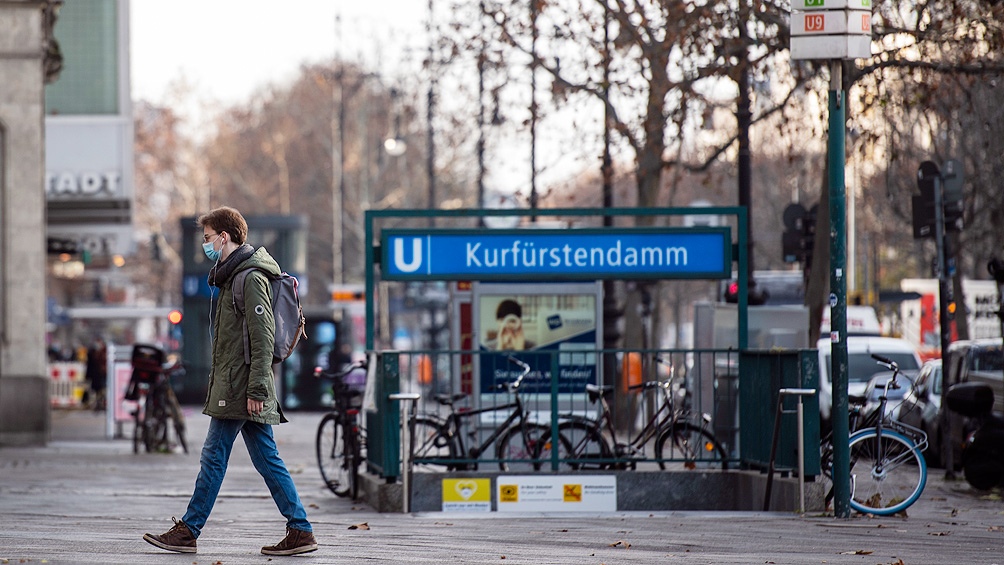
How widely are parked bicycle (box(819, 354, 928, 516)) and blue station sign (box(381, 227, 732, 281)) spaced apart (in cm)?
162

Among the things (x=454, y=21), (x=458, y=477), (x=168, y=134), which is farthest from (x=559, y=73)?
(x=168, y=134)

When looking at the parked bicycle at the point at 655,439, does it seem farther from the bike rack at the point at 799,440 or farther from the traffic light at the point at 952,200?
the traffic light at the point at 952,200

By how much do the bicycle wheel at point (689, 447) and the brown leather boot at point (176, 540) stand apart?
473 cm

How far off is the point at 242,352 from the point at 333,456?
18.5 feet

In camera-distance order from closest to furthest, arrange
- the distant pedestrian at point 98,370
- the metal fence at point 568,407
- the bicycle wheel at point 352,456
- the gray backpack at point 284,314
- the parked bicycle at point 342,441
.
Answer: the gray backpack at point 284,314 < the metal fence at point 568,407 < the bicycle wheel at point 352,456 < the parked bicycle at point 342,441 < the distant pedestrian at point 98,370

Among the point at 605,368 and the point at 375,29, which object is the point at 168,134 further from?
the point at 605,368

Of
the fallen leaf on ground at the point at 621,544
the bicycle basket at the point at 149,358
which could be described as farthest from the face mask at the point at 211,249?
the bicycle basket at the point at 149,358

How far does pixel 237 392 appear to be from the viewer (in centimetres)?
820

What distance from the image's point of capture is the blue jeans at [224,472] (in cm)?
834

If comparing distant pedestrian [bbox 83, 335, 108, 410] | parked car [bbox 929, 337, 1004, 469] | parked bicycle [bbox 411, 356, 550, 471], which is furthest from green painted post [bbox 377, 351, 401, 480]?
distant pedestrian [bbox 83, 335, 108, 410]

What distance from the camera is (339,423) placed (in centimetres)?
1378

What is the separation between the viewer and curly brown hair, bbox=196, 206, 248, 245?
840 centimetres

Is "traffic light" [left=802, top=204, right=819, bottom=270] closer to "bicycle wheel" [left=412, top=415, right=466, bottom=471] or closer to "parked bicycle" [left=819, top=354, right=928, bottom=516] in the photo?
"bicycle wheel" [left=412, top=415, right=466, bottom=471]

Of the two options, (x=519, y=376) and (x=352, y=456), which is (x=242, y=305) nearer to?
(x=519, y=376)
